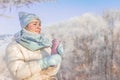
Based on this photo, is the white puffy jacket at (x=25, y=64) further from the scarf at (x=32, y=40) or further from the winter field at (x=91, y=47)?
the winter field at (x=91, y=47)

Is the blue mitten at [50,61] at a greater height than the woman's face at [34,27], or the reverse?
the woman's face at [34,27]

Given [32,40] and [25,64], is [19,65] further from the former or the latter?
[32,40]

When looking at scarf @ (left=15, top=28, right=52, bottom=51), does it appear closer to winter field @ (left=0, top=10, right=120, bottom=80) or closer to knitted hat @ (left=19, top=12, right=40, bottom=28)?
knitted hat @ (left=19, top=12, right=40, bottom=28)

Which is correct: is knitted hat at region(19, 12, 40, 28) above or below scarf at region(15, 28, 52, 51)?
above

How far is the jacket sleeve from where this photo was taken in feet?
6.37

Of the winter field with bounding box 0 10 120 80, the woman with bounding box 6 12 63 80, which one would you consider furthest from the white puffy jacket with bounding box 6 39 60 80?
the winter field with bounding box 0 10 120 80

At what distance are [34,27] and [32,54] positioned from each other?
0.13 metres

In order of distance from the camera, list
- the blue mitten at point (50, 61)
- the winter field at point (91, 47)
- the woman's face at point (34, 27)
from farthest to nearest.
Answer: the winter field at point (91, 47) → the woman's face at point (34, 27) → the blue mitten at point (50, 61)

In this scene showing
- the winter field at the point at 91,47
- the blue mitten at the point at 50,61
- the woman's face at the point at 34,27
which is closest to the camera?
the blue mitten at the point at 50,61

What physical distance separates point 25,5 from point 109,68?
433 centimetres

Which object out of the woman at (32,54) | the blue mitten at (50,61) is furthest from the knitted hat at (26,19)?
the blue mitten at (50,61)

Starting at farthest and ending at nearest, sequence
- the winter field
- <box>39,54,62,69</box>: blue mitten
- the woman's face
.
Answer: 1. the winter field
2. the woman's face
3. <box>39,54,62,69</box>: blue mitten

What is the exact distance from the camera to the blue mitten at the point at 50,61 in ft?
6.29

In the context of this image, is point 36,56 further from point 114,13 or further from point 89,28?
point 89,28
